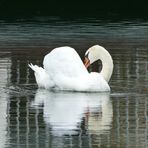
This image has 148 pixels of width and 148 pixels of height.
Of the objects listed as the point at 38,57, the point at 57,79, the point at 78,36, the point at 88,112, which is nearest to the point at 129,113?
the point at 88,112

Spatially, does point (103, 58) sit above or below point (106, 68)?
above

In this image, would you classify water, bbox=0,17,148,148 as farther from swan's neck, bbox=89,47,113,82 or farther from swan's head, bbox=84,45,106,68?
swan's head, bbox=84,45,106,68

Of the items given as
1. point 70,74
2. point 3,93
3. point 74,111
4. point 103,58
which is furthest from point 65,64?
point 74,111

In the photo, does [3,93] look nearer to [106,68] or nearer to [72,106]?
[72,106]

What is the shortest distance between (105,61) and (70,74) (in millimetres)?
1047

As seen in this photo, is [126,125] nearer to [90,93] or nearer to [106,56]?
[90,93]

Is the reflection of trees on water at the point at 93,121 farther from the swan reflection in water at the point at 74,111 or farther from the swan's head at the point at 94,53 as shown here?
the swan's head at the point at 94,53

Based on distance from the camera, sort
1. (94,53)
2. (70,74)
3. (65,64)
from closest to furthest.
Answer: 1. (70,74)
2. (65,64)
3. (94,53)

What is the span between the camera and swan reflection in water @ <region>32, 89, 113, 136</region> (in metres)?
11.8

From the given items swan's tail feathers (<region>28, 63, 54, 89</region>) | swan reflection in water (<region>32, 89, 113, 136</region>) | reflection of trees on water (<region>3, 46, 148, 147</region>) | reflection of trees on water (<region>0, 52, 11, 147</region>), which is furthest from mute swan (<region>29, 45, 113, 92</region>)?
reflection of trees on water (<region>0, 52, 11, 147</region>)

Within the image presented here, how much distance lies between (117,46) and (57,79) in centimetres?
843

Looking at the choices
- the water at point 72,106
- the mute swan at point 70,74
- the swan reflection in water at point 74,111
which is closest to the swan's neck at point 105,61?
the mute swan at point 70,74

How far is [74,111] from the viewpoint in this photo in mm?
13234

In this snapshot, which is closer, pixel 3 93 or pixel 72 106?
pixel 72 106
